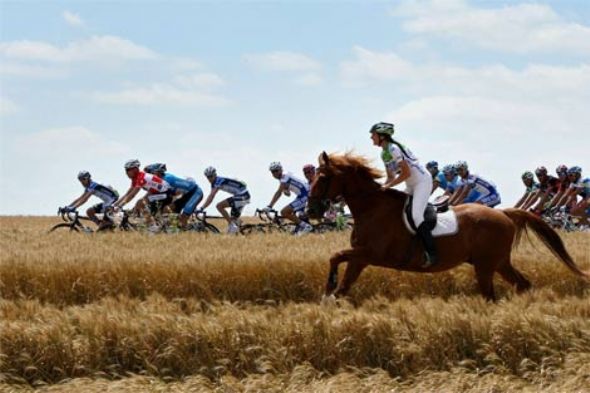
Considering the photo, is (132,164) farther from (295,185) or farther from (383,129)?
(383,129)

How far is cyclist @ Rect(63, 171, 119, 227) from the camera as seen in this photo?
23672 mm

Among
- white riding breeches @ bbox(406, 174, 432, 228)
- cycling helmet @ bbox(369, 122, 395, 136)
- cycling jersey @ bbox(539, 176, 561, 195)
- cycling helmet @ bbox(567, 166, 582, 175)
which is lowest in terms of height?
white riding breeches @ bbox(406, 174, 432, 228)

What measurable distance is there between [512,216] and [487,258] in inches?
48.4

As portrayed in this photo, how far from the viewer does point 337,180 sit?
44.2 feet

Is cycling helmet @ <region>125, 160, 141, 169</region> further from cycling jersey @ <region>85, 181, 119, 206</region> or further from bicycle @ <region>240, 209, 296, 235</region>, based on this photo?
bicycle @ <region>240, 209, 296, 235</region>

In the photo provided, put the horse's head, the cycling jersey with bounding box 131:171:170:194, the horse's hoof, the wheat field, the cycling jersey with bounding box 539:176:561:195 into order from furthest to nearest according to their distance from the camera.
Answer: the cycling jersey with bounding box 539:176:561:195
the cycling jersey with bounding box 131:171:170:194
the horse's head
the horse's hoof
the wheat field

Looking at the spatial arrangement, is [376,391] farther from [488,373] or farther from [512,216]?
[512,216]

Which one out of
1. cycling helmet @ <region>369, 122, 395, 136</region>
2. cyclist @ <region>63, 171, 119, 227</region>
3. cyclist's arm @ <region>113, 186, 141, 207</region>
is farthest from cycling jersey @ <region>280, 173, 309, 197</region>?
cycling helmet @ <region>369, 122, 395, 136</region>

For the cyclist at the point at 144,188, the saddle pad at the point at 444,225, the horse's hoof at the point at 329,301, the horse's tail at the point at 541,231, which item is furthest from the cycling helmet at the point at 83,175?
the horse's hoof at the point at 329,301

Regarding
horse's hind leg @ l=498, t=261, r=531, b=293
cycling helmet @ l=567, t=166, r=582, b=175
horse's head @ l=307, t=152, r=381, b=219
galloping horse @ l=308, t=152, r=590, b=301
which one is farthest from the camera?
cycling helmet @ l=567, t=166, r=582, b=175

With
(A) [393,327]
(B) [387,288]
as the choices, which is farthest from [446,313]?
(B) [387,288]

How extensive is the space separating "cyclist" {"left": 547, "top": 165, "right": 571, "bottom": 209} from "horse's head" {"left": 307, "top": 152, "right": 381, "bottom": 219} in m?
12.0

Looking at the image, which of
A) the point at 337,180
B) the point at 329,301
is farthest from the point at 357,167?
the point at 329,301

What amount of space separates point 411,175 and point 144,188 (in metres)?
11.0
